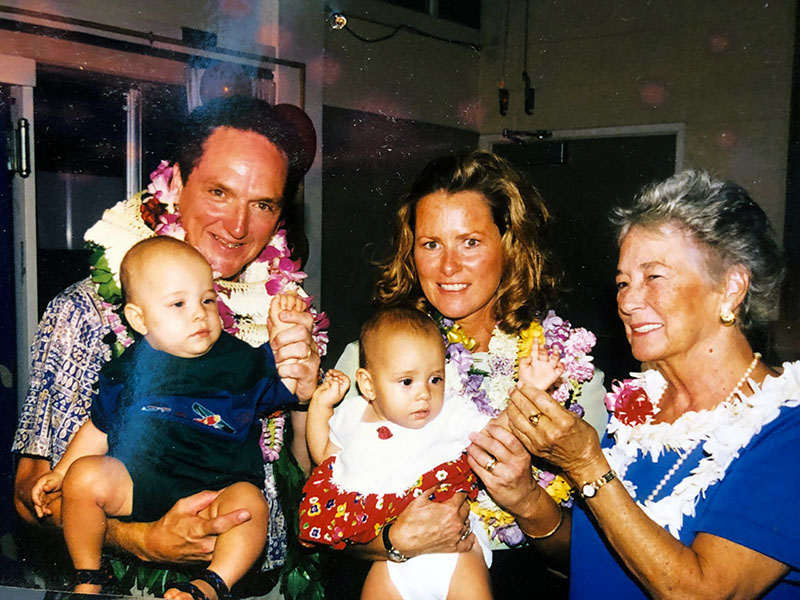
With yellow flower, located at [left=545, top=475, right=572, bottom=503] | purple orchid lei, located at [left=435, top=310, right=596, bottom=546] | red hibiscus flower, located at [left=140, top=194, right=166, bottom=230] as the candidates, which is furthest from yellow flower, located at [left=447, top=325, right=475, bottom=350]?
red hibiscus flower, located at [left=140, top=194, right=166, bottom=230]

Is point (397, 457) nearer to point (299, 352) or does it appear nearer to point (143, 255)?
point (299, 352)

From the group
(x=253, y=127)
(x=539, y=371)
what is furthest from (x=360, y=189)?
(x=539, y=371)

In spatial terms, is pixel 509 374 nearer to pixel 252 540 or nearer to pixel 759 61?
pixel 252 540

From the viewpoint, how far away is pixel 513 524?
1396 millimetres

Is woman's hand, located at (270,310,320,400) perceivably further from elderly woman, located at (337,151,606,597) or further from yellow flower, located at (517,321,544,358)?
yellow flower, located at (517,321,544,358)

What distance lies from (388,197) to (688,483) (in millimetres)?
816

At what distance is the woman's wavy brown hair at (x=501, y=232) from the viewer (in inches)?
53.9

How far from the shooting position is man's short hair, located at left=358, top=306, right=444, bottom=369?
1.24 m

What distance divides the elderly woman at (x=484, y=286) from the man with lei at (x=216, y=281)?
239mm

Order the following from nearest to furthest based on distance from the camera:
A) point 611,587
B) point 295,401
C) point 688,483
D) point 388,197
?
point 688,483
point 611,587
point 295,401
point 388,197

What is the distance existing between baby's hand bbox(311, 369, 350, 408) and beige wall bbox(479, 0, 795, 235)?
627mm

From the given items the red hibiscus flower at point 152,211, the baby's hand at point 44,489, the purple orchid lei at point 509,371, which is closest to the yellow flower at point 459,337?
the purple orchid lei at point 509,371

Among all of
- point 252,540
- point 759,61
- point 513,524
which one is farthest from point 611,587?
point 759,61

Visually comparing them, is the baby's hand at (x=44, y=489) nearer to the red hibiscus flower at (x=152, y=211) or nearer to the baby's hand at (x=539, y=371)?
the red hibiscus flower at (x=152, y=211)
